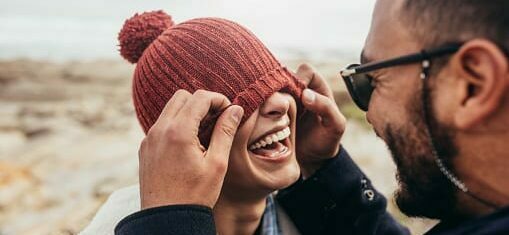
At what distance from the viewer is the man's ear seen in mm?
2014

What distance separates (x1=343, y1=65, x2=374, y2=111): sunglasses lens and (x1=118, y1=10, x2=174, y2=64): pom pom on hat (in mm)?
1293

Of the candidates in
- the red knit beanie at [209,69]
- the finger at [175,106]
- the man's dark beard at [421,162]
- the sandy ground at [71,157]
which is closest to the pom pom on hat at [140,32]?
the red knit beanie at [209,69]

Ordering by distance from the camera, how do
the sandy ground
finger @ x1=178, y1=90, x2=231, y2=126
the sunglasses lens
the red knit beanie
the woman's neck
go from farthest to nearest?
the sandy ground < the woman's neck < the red knit beanie < the sunglasses lens < finger @ x1=178, y1=90, x2=231, y2=126

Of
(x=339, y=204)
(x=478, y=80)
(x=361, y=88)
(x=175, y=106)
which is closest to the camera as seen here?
(x=478, y=80)

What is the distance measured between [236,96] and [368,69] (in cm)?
87

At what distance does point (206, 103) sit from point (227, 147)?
0.72 feet

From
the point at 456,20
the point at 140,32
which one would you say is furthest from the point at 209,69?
the point at 456,20

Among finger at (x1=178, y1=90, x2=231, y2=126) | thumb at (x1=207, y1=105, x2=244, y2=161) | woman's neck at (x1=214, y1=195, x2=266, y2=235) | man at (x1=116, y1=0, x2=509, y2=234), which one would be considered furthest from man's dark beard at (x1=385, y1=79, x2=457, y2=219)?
woman's neck at (x1=214, y1=195, x2=266, y2=235)

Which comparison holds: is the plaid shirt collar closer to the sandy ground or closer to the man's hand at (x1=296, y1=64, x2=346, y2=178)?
the man's hand at (x1=296, y1=64, x2=346, y2=178)

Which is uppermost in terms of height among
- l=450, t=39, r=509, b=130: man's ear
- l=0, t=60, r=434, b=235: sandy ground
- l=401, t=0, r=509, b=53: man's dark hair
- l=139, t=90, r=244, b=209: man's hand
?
l=401, t=0, r=509, b=53: man's dark hair

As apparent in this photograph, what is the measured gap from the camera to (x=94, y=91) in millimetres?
31344

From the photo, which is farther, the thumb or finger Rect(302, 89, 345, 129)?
finger Rect(302, 89, 345, 129)

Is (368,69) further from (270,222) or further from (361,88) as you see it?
(270,222)

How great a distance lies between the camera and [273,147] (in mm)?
3363
